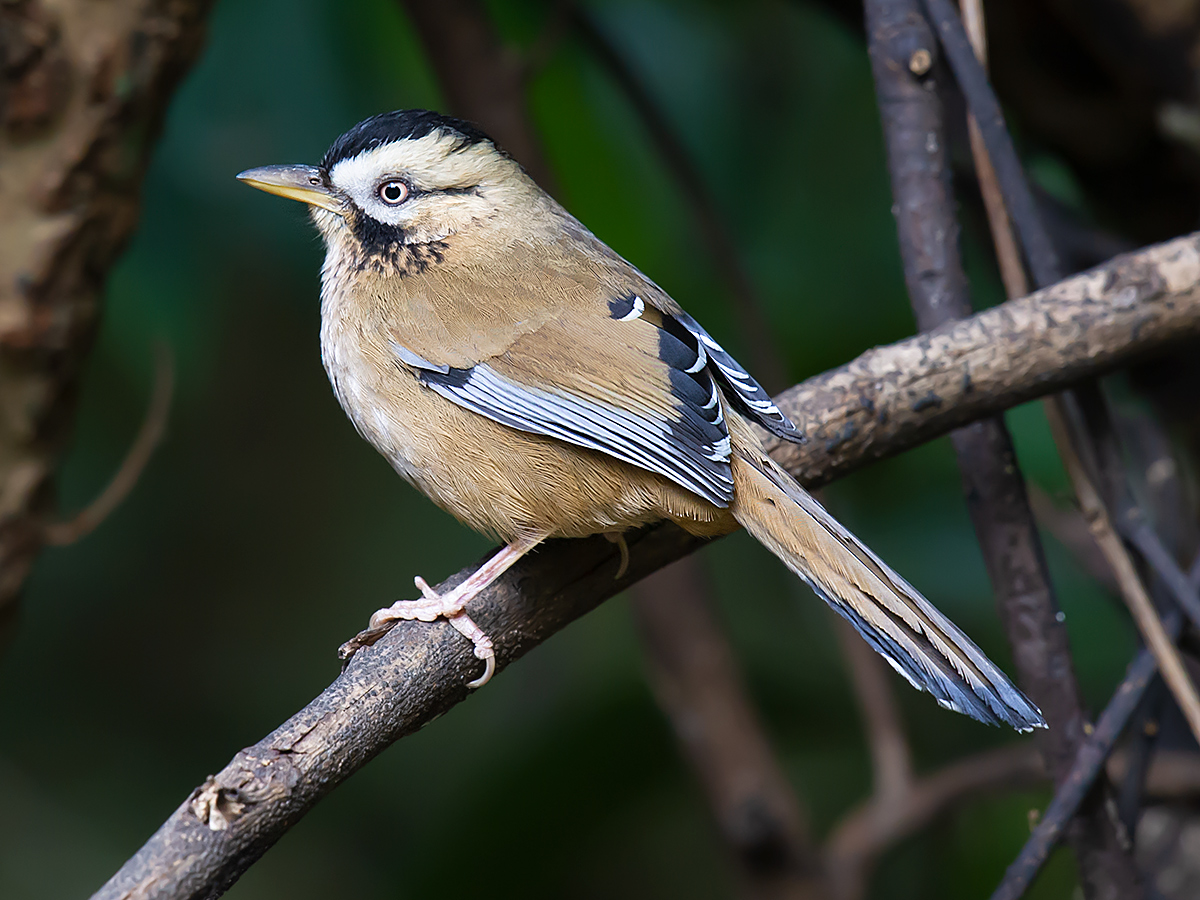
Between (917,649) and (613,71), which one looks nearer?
(917,649)

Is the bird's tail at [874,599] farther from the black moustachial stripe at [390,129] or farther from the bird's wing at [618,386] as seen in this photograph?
the black moustachial stripe at [390,129]

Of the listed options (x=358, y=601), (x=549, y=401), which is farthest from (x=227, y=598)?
(x=549, y=401)

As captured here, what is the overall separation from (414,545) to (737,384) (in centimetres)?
284

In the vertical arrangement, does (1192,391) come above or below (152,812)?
below

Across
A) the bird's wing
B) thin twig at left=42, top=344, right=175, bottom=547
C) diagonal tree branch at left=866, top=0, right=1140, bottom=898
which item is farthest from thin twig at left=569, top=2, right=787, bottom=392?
thin twig at left=42, top=344, right=175, bottom=547

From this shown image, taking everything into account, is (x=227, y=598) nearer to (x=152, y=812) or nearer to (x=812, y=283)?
(x=152, y=812)

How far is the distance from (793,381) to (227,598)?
8.51ft

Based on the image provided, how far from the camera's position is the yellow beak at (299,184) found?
98.4 inches

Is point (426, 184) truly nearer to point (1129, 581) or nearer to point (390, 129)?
point (390, 129)

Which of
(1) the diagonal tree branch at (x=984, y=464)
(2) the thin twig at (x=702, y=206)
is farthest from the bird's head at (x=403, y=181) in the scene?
(2) the thin twig at (x=702, y=206)

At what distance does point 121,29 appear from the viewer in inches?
101

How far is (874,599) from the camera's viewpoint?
72.9 inches

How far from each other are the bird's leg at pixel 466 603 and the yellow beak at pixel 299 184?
945 mm

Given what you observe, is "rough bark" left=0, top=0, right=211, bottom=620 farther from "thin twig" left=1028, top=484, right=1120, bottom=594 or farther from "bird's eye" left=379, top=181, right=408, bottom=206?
"thin twig" left=1028, top=484, right=1120, bottom=594
